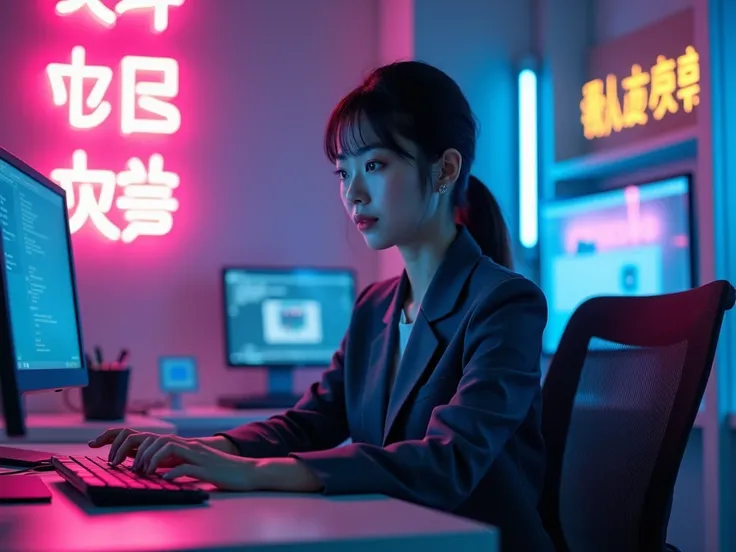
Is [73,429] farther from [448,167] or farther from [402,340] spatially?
[448,167]

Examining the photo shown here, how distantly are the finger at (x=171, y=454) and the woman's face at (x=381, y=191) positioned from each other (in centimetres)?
54

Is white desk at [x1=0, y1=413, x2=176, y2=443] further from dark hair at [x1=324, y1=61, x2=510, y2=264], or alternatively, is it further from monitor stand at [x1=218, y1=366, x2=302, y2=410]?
dark hair at [x1=324, y1=61, x2=510, y2=264]

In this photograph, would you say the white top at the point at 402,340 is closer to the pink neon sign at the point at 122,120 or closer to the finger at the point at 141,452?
the finger at the point at 141,452

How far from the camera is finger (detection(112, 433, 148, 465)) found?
1.32 meters

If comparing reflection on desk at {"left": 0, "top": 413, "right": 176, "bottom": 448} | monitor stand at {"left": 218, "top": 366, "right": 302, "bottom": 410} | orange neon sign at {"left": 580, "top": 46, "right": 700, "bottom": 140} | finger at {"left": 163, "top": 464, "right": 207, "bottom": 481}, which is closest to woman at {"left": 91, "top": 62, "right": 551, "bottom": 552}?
finger at {"left": 163, "top": 464, "right": 207, "bottom": 481}

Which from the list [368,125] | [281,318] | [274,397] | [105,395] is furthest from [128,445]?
[281,318]

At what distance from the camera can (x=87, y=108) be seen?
135 inches

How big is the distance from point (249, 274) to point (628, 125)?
4.61ft

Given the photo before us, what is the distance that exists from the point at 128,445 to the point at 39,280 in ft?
1.23

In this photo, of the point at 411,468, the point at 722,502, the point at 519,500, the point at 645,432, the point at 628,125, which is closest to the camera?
the point at 411,468

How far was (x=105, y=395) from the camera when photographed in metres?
2.85

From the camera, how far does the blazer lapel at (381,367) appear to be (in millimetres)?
1594

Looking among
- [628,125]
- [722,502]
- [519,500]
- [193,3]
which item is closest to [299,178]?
[193,3]

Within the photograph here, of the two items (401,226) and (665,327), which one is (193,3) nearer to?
(401,226)
